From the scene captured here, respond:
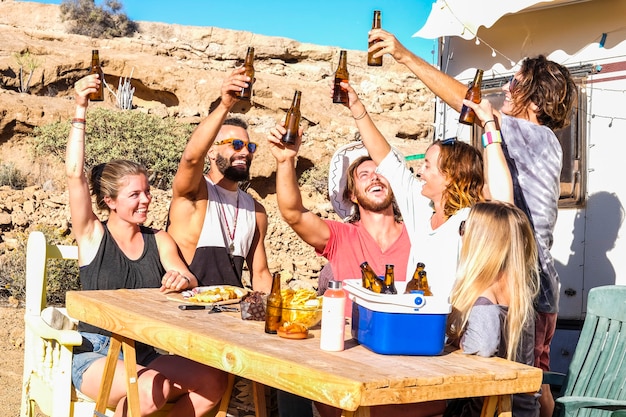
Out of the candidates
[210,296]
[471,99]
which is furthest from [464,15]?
[210,296]

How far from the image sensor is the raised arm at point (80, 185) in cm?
412

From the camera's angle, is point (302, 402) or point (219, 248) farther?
point (219, 248)

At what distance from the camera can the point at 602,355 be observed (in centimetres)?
396

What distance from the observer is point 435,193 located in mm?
3658

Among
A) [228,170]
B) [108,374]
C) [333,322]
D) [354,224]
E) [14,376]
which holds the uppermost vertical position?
[228,170]

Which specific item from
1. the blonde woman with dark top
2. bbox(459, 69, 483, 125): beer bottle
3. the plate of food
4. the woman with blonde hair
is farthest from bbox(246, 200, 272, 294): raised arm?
the woman with blonde hair

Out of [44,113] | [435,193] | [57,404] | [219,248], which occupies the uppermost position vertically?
[44,113]

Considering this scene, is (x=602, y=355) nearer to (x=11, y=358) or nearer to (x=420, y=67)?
(x=420, y=67)

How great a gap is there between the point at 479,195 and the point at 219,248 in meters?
1.59

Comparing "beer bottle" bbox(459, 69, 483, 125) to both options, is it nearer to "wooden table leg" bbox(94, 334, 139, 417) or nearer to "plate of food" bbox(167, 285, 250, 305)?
"plate of food" bbox(167, 285, 250, 305)

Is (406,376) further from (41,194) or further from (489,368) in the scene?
(41,194)

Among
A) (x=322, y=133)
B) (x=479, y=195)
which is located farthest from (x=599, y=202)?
(x=322, y=133)

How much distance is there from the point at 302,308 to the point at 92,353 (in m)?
1.41

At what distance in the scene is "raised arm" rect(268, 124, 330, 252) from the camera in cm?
397
